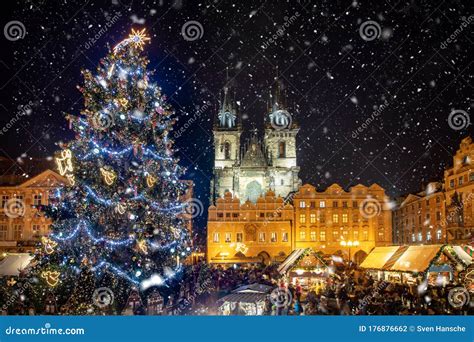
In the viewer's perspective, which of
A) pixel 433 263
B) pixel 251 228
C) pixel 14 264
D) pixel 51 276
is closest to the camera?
pixel 51 276

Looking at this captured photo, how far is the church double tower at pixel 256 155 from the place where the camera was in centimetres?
7569

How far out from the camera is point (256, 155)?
7906cm

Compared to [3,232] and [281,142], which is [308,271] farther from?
[281,142]

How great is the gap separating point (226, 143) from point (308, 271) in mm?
54291

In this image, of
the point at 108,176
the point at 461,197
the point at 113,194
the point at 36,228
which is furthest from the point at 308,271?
the point at 36,228

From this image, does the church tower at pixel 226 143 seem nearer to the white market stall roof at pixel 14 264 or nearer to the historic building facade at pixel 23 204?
the historic building facade at pixel 23 204

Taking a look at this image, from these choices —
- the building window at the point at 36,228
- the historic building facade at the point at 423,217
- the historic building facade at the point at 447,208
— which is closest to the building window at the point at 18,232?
the building window at the point at 36,228

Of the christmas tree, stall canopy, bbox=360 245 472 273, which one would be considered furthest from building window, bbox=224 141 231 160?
the christmas tree

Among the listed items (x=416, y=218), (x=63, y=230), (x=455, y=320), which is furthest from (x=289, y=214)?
(x=455, y=320)

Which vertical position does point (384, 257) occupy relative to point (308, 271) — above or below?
above

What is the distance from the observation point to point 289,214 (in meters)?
63.4

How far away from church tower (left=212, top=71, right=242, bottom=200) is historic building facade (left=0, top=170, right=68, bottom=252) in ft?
91.0

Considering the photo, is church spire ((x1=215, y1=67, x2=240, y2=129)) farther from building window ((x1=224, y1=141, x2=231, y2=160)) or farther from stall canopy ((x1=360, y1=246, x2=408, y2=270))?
stall canopy ((x1=360, y1=246, x2=408, y2=270))

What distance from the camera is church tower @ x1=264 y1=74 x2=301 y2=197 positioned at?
75625 millimetres
